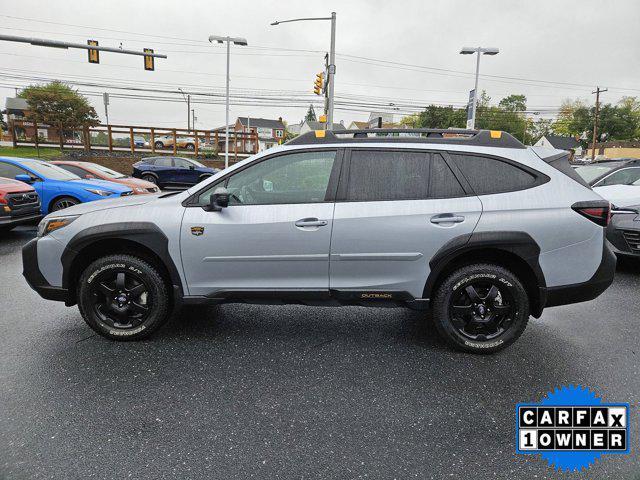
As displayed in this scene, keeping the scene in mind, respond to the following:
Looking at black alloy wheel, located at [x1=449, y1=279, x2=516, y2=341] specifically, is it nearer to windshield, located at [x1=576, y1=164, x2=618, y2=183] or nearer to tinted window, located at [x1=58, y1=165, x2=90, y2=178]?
windshield, located at [x1=576, y1=164, x2=618, y2=183]

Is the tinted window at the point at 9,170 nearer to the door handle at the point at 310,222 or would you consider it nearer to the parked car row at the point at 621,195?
the door handle at the point at 310,222

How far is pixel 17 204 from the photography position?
7781mm

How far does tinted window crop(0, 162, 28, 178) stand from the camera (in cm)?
928

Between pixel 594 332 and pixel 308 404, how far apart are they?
118 inches

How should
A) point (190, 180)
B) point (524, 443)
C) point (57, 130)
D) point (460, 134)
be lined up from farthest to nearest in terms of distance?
point (57, 130), point (190, 180), point (460, 134), point (524, 443)

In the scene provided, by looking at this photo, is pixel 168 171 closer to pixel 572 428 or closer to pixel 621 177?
pixel 621 177

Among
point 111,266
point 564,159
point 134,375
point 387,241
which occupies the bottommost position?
point 134,375

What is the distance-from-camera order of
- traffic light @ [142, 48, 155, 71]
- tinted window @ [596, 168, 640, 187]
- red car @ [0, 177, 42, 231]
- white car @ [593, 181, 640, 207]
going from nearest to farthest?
white car @ [593, 181, 640, 207] < tinted window @ [596, 168, 640, 187] < red car @ [0, 177, 42, 231] < traffic light @ [142, 48, 155, 71]

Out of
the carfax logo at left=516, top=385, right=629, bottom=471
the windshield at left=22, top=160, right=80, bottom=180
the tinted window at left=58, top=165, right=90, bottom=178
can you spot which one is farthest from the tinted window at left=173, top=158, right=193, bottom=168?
the carfax logo at left=516, top=385, right=629, bottom=471

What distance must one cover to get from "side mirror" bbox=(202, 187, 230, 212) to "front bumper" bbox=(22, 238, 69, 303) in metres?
1.53

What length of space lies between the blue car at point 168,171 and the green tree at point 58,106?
31.8 meters

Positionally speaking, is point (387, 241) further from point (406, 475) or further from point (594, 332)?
point (594, 332)

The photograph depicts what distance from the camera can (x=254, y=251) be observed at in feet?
10.9

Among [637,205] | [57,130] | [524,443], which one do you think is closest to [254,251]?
[524,443]
